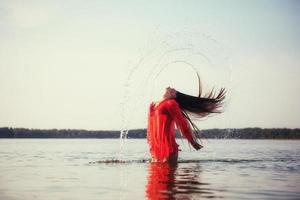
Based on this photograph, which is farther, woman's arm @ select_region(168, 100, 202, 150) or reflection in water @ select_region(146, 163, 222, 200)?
Answer: woman's arm @ select_region(168, 100, 202, 150)

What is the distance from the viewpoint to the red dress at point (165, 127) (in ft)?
52.3

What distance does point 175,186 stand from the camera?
410 inches

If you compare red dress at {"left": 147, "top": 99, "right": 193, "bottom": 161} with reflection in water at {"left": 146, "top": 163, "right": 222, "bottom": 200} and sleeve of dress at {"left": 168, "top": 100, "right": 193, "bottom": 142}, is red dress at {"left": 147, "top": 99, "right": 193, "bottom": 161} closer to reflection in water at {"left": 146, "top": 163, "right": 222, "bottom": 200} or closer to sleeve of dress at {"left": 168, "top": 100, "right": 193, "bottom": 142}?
Answer: sleeve of dress at {"left": 168, "top": 100, "right": 193, "bottom": 142}

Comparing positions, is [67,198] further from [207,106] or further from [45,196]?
[207,106]

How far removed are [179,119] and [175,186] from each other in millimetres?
5659

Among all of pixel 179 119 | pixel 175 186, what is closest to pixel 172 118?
pixel 179 119

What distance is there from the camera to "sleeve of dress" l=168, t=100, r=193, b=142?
15906mm

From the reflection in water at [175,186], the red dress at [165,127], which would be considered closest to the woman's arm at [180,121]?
the red dress at [165,127]

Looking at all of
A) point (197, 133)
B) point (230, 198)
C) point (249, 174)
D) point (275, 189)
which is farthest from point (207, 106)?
point (230, 198)

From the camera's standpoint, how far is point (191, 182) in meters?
11.3

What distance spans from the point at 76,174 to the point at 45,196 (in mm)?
4452

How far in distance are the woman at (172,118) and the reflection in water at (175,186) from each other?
2.06 metres

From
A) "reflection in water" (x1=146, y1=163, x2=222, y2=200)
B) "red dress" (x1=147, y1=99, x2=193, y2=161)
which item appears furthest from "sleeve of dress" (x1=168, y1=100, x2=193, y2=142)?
"reflection in water" (x1=146, y1=163, x2=222, y2=200)

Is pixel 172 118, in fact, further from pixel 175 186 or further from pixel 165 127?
pixel 175 186
